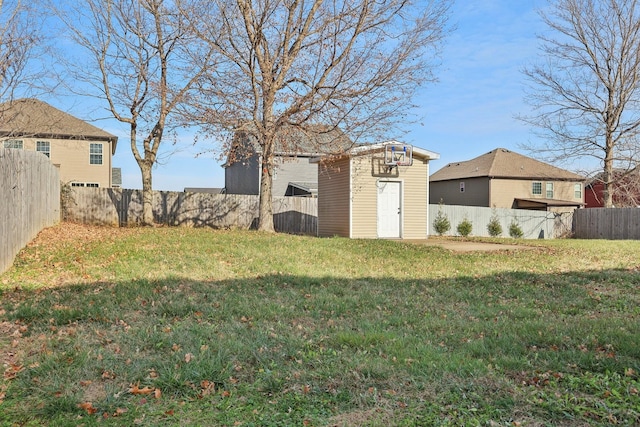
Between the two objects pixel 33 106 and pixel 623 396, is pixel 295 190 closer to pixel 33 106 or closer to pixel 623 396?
pixel 33 106

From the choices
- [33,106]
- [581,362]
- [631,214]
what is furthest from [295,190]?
[581,362]

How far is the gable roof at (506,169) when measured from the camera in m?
31.0

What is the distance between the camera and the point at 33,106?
14.7 m

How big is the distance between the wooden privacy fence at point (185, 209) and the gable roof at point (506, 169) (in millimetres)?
13806

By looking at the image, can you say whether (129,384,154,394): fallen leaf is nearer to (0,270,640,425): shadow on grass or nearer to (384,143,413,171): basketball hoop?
(0,270,640,425): shadow on grass

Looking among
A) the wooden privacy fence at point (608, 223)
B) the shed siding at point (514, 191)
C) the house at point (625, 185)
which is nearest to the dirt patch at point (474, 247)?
the wooden privacy fence at point (608, 223)

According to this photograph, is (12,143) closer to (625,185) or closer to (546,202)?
(546,202)

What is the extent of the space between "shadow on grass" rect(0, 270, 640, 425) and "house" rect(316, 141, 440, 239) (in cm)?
987

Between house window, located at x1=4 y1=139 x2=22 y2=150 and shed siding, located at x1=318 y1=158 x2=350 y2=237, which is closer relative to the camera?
house window, located at x1=4 y1=139 x2=22 y2=150

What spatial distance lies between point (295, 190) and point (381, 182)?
1095 cm

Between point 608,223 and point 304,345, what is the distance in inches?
961

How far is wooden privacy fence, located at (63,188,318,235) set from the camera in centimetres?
2053

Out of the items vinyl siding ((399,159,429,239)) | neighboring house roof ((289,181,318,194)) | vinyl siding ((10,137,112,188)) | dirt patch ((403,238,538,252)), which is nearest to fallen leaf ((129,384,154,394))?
dirt patch ((403,238,538,252))

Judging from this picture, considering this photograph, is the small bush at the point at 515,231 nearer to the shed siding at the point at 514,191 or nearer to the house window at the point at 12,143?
the shed siding at the point at 514,191
